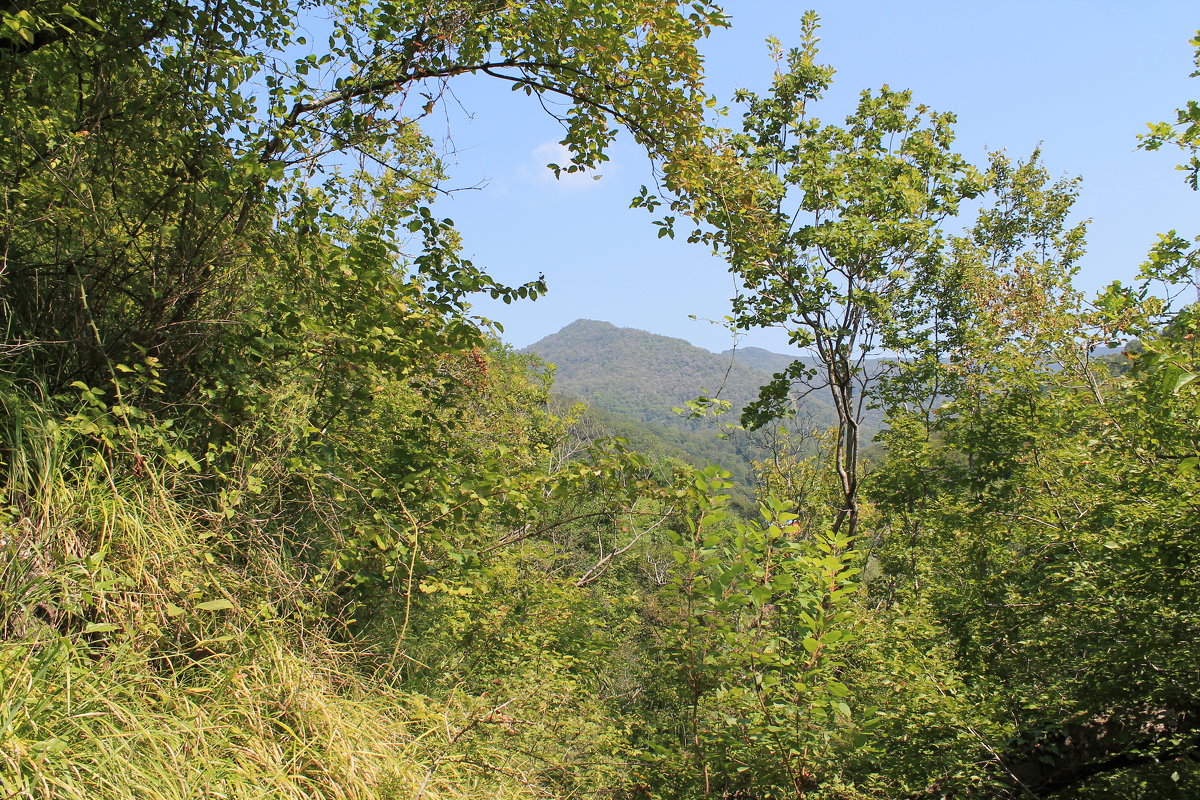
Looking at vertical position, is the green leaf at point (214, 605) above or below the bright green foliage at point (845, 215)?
below

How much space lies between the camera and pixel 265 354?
3.60 metres

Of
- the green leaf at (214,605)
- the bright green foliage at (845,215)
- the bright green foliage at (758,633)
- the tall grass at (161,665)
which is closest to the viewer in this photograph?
the tall grass at (161,665)

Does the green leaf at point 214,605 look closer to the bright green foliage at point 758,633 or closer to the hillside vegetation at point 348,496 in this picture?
the hillside vegetation at point 348,496

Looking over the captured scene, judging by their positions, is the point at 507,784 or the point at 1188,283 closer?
the point at 507,784

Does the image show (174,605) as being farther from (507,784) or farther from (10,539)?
(507,784)

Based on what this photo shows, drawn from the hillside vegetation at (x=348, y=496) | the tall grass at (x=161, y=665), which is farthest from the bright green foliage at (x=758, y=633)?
the tall grass at (x=161, y=665)

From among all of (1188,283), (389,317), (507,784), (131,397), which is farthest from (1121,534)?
(131,397)

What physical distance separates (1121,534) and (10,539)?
19.7 ft

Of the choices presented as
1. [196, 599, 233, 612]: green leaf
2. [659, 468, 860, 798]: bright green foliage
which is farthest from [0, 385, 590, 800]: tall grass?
[659, 468, 860, 798]: bright green foliage

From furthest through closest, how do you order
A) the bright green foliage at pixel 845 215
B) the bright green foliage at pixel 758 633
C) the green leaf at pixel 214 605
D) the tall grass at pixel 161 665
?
1. the bright green foliage at pixel 845 215
2. the bright green foliage at pixel 758 633
3. the green leaf at pixel 214 605
4. the tall grass at pixel 161 665

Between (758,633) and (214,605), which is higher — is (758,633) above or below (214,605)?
above

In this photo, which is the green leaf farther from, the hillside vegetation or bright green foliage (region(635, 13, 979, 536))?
bright green foliage (region(635, 13, 979, 536))

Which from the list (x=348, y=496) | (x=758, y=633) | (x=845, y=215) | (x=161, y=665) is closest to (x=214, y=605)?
(x=161, y=665)

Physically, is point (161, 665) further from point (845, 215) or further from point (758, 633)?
point (845, 215)
